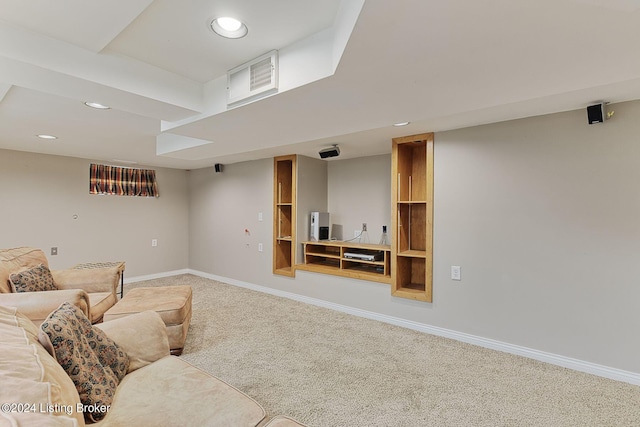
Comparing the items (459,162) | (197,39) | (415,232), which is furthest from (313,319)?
(197,39)

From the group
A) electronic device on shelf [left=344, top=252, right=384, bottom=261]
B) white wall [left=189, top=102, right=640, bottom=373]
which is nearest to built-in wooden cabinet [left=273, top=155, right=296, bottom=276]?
electronic device on shelf [left=344, top=252, right=384, bottom=261]

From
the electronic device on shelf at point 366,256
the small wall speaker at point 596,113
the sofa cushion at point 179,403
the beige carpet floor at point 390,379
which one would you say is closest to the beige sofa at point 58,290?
the beige carpet floor at point 390,379

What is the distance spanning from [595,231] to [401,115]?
1.78 metres

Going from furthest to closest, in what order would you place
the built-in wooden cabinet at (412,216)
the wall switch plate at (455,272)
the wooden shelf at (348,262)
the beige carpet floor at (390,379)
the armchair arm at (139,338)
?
the wooden shelf at (348,262) < the built-in wooden cabinet at (412,216) < the wall switch plate at (455,272) < the beige carpet floor at (390,379) < the armchair arm at (139,338)

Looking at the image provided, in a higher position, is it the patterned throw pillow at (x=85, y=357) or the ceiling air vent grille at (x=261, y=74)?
the ceiling air vent grille at (x=261, y=74)

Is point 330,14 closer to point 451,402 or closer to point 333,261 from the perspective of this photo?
point 451,402

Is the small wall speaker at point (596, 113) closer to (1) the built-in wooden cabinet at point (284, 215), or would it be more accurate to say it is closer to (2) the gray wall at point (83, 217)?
(1) the built-in wooden cabinet at point (284, 215)

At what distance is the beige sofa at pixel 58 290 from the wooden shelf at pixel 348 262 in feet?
7.41

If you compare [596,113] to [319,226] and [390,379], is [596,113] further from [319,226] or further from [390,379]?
[319,226]

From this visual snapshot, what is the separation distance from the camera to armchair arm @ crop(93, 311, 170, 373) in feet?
5.52

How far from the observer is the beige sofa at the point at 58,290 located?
2053 mm

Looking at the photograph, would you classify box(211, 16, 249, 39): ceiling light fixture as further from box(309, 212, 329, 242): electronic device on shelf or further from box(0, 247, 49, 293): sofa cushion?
box(309, 212, 329, 242): electronic device on shelf

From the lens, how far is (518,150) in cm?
268

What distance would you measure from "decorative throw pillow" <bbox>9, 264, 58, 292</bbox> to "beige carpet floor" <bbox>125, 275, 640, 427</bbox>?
4.26 feet
